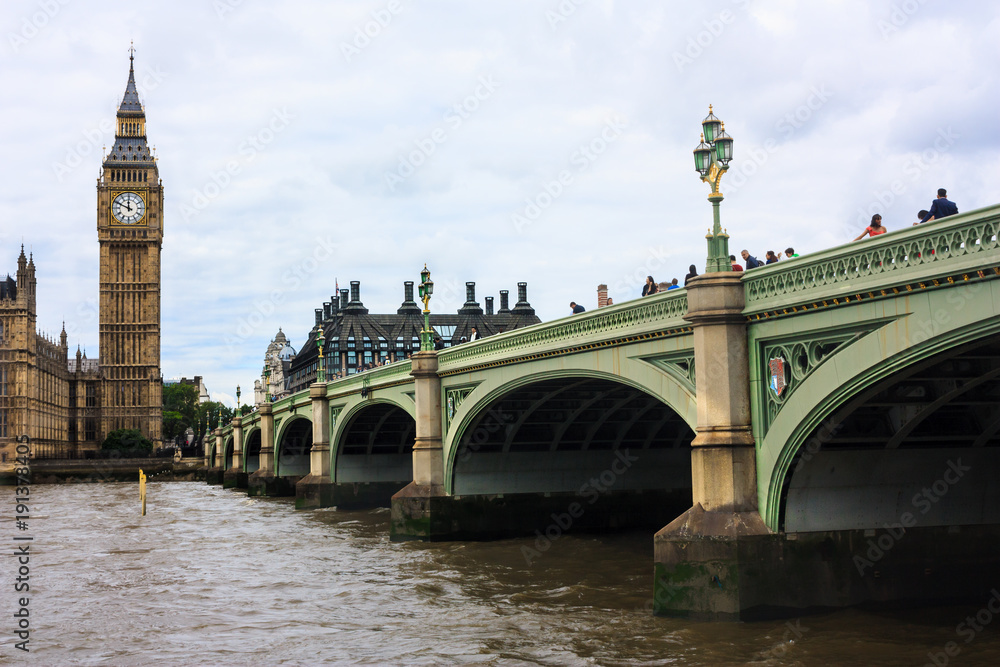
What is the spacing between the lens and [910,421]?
17.0 metres

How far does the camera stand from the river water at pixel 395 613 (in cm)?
1598

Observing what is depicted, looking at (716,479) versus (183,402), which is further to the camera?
(183,402)

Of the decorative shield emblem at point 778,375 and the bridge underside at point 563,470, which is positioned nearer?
the decorative shield emblem at point 778,375

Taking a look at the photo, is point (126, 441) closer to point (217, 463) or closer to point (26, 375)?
point (26, 375)

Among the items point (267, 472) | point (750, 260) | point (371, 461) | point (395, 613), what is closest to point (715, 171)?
point (750, 260)

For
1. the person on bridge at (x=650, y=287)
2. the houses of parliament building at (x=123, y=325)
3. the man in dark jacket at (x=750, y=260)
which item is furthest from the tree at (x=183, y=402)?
the man in dark jacket at (x=750, y=260)

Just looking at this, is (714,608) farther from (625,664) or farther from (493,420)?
(493,420)

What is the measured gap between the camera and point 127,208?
466 feet

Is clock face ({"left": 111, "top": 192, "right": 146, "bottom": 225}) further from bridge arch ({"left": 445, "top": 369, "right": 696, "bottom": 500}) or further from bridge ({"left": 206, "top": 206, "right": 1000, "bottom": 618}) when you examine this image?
bridge ({"left": 206, "top": 206, "right": 1000, "bottom": 618})

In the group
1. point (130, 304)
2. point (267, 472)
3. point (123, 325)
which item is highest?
point (130, 304)

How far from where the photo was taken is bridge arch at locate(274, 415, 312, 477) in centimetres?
6488

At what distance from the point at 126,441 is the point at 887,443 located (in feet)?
406

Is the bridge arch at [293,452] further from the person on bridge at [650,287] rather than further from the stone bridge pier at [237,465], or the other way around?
the person on bridge at [650,287]

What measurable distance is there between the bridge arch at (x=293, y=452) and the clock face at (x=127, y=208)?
80.2 meters
